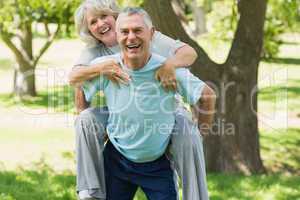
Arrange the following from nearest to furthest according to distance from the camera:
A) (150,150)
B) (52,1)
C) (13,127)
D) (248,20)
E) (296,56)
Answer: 1. (150,150)
2. (248,20)
3. (52,1)
4. (13,127)
5. (296,56)

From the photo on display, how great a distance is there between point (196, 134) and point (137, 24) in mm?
811

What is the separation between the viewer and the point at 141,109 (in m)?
3.50

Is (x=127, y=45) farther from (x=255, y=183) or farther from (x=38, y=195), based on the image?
(x=255, y=183)

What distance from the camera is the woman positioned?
3562 millimetres

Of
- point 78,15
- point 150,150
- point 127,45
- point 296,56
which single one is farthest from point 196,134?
point 296,56

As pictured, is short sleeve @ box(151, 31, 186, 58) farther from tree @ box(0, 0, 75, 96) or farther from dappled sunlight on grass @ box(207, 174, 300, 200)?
tree @ box(0, 0, 75, 96)

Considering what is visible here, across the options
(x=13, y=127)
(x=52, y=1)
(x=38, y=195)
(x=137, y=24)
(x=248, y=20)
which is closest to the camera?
(x=137, y=24)

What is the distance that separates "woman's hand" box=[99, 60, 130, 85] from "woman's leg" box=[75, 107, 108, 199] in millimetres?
330

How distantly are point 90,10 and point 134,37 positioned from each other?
0.54 metres

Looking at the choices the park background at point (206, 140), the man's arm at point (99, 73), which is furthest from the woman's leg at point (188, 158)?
the park background at point (206, 140)

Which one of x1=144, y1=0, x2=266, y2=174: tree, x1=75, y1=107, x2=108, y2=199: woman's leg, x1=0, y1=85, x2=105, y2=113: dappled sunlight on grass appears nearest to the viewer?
x1=75, y1=107, x2=108, y2=199: woman's leg

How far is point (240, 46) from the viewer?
7945mm

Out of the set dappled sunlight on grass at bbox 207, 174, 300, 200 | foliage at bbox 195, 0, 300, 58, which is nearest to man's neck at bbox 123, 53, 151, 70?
dappled sunlight on grass at bbox 207, 174, 300, 200

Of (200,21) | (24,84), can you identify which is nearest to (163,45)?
(24,84)
